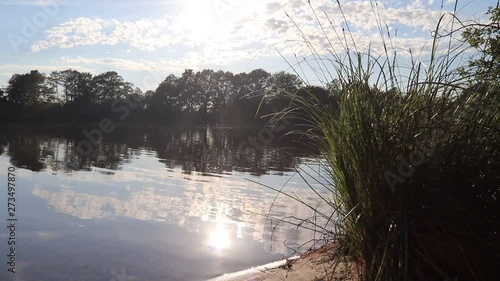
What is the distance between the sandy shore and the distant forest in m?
45.2

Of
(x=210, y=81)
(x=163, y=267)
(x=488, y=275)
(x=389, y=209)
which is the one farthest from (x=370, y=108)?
(x=210, y=81)

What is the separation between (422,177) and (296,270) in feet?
6.67

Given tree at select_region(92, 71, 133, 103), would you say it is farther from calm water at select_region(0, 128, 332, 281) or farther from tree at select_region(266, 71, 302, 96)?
tree at select_region(266, 71, 302, 96)

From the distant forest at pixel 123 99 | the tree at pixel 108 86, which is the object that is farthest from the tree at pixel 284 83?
the tree at pixel 108 86

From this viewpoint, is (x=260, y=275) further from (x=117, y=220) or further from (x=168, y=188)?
(x=168, y=188)

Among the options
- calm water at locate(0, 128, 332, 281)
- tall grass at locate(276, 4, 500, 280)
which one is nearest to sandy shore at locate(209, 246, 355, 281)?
calm water at locate(0, 128, 332, 281)

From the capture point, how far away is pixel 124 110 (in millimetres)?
60875

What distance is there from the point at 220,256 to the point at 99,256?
4.63ft

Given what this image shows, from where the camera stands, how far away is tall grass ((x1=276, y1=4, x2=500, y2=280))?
2098mm

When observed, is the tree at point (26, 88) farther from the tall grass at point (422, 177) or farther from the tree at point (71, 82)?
the tall grass at point (422, 177)

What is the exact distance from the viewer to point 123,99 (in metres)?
66.1

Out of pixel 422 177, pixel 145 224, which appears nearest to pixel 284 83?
pixel 422 177

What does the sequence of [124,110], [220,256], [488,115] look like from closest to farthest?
[488,115] < [220,256] < [124,110]

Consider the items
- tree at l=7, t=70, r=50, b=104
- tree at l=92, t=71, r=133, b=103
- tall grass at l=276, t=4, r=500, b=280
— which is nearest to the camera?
tall grass at l=276, t=4, r=500, b=280
